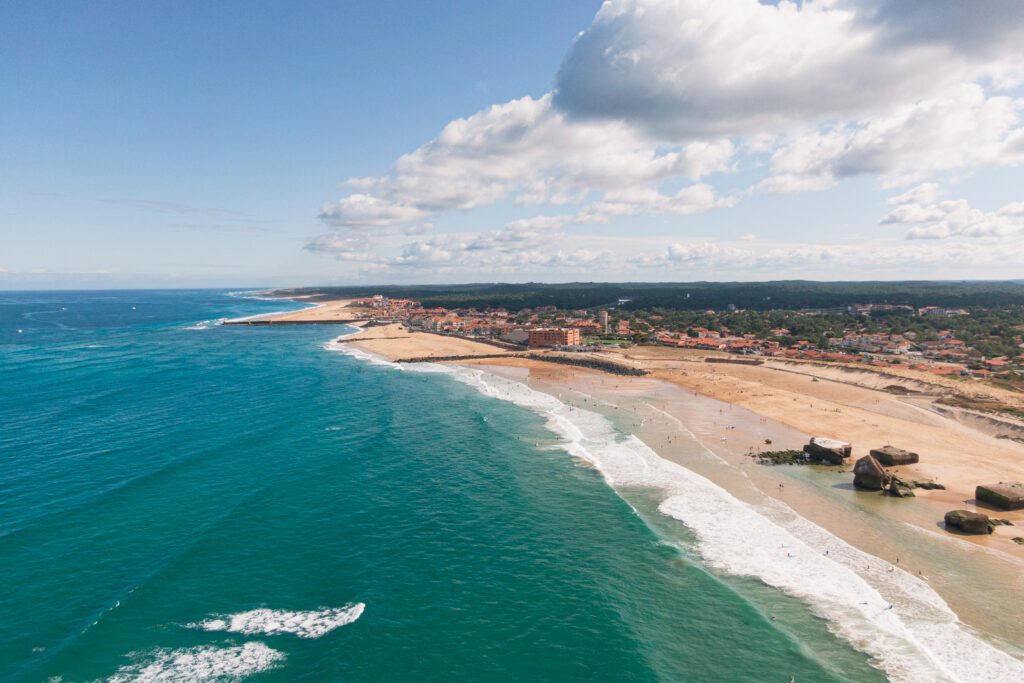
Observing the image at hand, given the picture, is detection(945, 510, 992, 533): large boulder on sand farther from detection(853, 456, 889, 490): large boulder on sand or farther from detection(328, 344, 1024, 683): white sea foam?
detection(328, 344, 1024, 683): white sea foam

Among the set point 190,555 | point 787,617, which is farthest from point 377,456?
point 787,617

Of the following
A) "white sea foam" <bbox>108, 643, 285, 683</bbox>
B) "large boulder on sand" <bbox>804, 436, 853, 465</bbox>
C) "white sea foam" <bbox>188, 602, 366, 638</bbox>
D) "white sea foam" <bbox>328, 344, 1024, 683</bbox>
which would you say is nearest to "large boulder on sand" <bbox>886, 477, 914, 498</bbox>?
"large boulder on sand" <bbox>804, 436, 853, 465</bbox>

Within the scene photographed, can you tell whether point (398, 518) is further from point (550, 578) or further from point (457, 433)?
point (457, 433)


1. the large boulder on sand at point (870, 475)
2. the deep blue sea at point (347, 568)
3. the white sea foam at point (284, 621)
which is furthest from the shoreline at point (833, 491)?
the white sea foam at point (284, 621)

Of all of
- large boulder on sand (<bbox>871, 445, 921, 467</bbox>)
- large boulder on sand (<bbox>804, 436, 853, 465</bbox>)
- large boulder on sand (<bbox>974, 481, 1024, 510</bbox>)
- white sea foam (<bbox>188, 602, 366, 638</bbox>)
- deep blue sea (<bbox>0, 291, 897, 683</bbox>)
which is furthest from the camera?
large boulder on sand (<bbox>804, 436, 853, 465</bbox>)

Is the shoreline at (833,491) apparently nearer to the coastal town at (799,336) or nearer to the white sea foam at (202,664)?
the coastal town at (799,336)

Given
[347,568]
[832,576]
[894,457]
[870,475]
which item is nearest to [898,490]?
[870,475]
